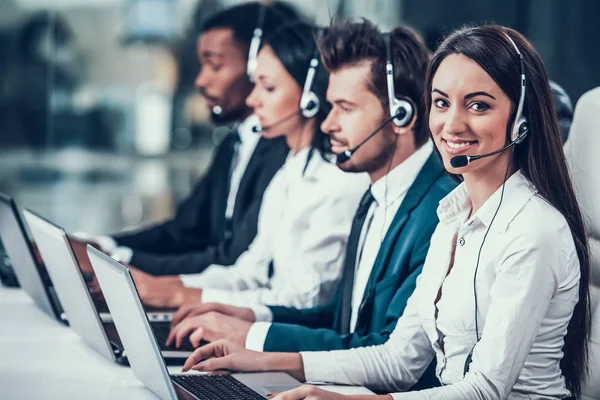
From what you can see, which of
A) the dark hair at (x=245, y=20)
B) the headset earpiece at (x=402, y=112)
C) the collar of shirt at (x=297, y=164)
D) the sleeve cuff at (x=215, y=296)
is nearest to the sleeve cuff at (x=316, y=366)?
the headset earpiece at (x=402, y=112)

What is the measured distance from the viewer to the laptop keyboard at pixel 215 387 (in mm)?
1671

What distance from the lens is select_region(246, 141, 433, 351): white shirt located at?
2.21m

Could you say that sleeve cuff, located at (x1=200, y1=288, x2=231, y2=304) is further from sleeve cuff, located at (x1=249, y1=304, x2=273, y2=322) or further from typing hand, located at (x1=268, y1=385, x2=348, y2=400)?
typing hand, located at (x1=268, y1=385, x2=348, y2=400)

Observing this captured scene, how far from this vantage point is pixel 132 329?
165 centimetres

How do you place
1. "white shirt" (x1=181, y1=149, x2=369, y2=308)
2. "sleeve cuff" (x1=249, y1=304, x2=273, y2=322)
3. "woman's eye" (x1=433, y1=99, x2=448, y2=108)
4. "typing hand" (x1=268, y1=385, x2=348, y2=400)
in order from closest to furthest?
"typing hand" (x1=268, y1=385, x2=348, y2=400) → "woman's eye" (x1=433, y1=99, x2=448, y2=108) → "sleeve cuff" (x1=249, y1=304, x2=273, y2=322) → "white shirt" (x1=181, y1=149, x2=369, y2=308)

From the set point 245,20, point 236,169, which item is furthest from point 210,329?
point 245,20

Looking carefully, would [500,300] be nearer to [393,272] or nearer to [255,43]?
[393,272]

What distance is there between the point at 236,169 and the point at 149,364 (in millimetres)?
1965

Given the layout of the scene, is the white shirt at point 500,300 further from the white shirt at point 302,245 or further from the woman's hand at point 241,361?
the white shirt at point 302,245

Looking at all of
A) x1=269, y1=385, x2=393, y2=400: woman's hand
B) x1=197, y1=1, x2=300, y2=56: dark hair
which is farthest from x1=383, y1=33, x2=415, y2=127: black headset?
x1=197, y1=1, x2=300, y2=56: dark hair

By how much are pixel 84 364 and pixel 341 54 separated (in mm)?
910

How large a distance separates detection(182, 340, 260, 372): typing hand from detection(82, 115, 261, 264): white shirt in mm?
1471

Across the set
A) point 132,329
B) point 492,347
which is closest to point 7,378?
point 132,329

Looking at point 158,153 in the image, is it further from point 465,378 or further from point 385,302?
point 465,378
